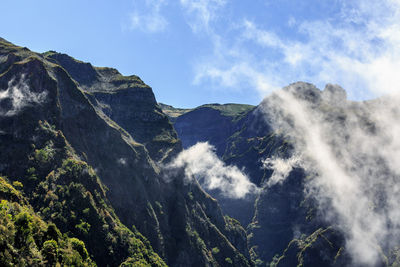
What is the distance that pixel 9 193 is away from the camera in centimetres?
18612

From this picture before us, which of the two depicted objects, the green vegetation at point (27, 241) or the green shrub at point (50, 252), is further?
the green shrub at point (50, 252)

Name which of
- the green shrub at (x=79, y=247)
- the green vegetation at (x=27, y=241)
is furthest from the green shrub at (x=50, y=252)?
the green shrub at (x=79, y=247)

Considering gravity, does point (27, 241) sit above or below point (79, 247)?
below

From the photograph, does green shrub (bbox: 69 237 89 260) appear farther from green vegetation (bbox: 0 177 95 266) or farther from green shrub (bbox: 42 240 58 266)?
green shrub (bbox: 42 240 58 266)

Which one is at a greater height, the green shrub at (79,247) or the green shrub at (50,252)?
the green shrub at (79,247)

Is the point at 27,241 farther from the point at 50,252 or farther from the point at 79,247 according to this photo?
the point at 79,247

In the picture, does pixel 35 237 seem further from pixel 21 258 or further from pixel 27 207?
pixel 27 207

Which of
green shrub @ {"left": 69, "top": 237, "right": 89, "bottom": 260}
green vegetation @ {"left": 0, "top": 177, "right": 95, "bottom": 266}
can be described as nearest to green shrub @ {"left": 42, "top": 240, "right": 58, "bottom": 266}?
green vegetation @ {"left": 0, "top": 177, "right": 95, "bottom": 266}

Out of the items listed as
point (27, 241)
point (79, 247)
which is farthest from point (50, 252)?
point (79, 247)

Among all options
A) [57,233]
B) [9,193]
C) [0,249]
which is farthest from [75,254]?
[0,249]

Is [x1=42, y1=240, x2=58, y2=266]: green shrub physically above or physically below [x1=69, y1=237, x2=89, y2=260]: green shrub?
below

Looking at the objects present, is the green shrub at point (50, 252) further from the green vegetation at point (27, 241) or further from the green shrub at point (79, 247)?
the green shrub at point (79, 247)

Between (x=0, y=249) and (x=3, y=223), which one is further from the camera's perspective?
(x=3, y=223)

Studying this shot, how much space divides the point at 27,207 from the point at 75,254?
42737 millimetres
